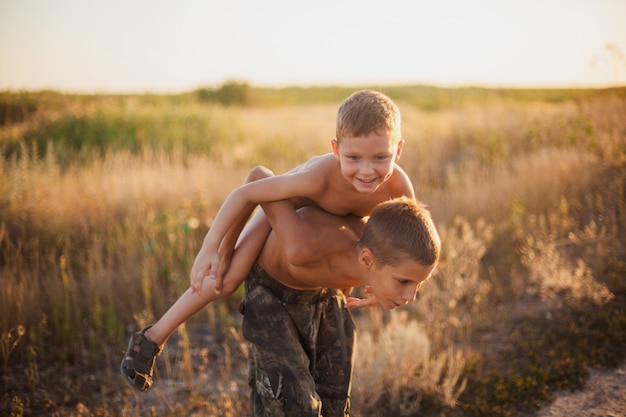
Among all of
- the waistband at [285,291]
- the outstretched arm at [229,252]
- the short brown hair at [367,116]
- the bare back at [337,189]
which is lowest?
the waistband at [285,291]

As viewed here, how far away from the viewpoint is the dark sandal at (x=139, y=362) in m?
2.65

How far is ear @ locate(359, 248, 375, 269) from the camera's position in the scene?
2.22m

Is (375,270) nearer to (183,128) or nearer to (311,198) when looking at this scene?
(311,198)

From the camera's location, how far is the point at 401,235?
2135 mm

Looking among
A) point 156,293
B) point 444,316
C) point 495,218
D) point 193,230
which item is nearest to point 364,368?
point 444,316

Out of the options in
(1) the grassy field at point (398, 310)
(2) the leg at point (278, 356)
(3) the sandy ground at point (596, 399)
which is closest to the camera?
(2) the leg at point (278, 356)

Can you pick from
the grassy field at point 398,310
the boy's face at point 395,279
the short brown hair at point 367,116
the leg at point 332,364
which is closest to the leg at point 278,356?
the leg at point 332,364

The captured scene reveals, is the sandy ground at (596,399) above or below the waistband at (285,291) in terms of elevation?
below

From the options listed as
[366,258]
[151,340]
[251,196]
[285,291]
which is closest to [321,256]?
[366,258]

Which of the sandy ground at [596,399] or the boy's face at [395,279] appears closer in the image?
the boy's face at [395,279]

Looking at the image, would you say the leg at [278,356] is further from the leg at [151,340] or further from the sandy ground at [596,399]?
the sandy ground at [596,399]

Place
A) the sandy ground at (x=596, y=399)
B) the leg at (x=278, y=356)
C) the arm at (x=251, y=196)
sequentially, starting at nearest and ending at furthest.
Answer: the leg at (x=278, y=356)
the arm at (x=251, y=196)
the sandy ground at (x=596, y=399)

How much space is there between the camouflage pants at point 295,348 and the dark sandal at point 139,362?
1.74 feet

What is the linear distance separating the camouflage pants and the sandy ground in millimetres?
1617
